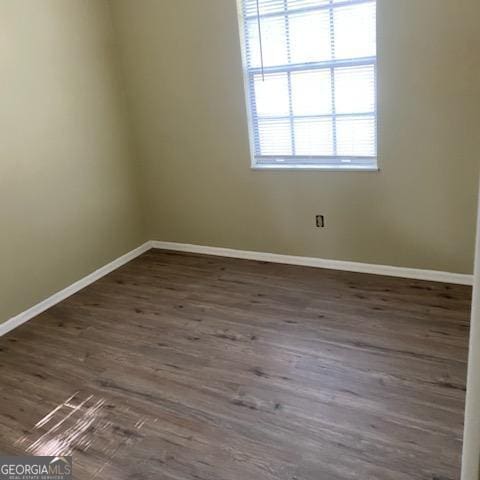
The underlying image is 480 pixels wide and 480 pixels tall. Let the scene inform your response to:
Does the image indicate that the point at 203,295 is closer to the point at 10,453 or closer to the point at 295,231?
the point at 295,231

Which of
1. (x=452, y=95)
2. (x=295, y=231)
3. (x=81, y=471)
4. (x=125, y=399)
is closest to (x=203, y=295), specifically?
(x=295, y=231)

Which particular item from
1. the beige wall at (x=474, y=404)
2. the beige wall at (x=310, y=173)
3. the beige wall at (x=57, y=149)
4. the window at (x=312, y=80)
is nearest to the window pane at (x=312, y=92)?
the window at (x=312, y=80)

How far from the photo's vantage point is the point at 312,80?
325cm

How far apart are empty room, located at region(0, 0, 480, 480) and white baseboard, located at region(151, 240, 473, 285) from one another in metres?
0.02

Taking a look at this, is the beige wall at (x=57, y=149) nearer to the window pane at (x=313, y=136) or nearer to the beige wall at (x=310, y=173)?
the beige wall at (x=310, y=173)

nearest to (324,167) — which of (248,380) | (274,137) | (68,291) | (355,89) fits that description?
(274,137)

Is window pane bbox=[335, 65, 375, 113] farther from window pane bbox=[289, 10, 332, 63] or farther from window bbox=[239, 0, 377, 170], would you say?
window pane bbox=[289, 10, 332, 63]

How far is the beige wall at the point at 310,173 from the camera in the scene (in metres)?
2.85

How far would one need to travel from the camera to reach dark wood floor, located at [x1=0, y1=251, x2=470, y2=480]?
1924 mm

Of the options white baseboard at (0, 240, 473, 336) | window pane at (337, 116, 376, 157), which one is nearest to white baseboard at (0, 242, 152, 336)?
white baseboard at (0, 240, 473, 336)

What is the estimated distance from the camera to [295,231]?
365 centimetres

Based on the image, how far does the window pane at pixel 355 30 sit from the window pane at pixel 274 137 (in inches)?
25.2

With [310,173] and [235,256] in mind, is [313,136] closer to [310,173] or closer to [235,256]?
[310,173]

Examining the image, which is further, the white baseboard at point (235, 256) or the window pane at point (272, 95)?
the window pane at point (272, 95)
